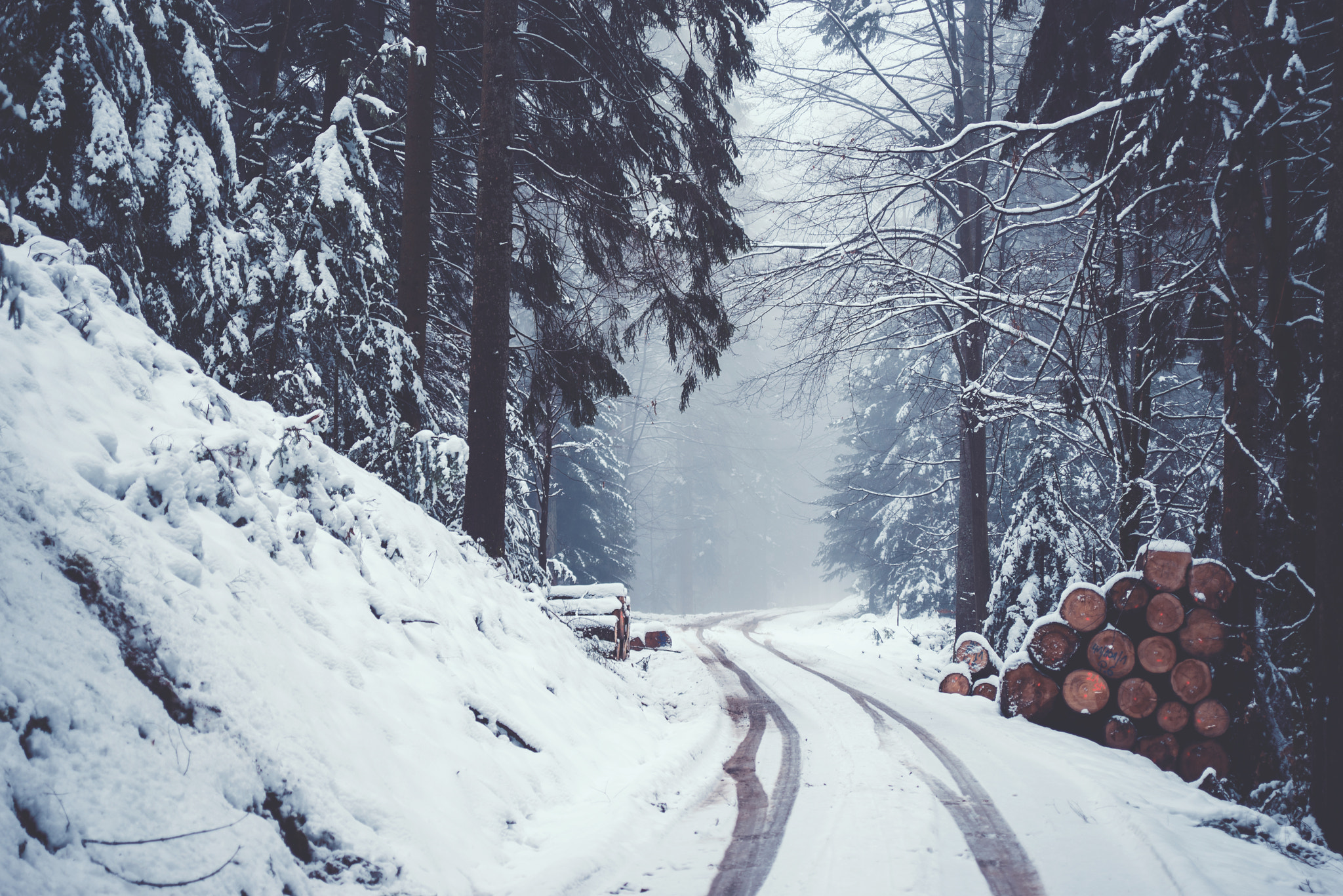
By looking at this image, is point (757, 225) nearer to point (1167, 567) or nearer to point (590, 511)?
point (1167, 567)

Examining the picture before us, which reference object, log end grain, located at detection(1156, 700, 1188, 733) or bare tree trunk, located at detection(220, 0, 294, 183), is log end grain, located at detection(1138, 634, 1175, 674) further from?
bare tree trunk, located at detection(220, 0, 294, 183)

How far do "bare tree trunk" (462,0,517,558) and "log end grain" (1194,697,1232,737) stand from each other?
687 centimetres

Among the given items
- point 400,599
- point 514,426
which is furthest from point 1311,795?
point 514,426

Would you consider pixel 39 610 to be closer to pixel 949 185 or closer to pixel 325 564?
pixel 325 564

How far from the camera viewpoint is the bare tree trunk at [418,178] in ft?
24.8

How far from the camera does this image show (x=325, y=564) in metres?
4.11

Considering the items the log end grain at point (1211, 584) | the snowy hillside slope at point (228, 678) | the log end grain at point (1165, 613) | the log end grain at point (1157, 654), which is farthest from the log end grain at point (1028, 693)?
the snowy hillside slope at point (228, 678)

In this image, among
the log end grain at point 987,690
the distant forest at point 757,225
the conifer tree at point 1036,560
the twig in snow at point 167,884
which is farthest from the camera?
the conifer tree at point 1036,560

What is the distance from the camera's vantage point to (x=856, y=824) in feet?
12.9

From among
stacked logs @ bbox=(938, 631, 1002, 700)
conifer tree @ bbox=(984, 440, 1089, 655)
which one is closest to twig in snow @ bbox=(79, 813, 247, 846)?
stacked logs @ bbox=(938, 631, 1002, 700)

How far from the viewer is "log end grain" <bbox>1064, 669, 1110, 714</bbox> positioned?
6.54 meters

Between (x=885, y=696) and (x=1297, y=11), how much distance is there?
8.20 m

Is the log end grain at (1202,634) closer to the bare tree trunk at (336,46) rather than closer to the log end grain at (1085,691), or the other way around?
the log end grain at (1085,691)

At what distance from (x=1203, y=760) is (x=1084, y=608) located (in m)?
1.55
